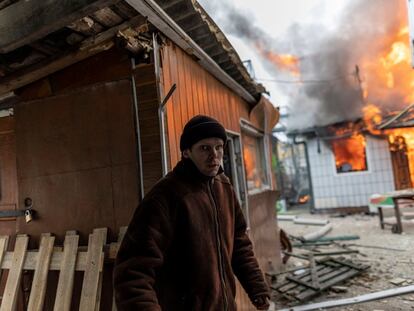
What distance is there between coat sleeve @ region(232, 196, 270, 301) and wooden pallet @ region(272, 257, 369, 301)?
329 cm

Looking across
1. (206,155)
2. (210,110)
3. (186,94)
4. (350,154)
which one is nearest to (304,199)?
(350,154)

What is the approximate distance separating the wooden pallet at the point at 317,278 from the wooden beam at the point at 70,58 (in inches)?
182

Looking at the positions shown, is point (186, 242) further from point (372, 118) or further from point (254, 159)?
point (372, 118)

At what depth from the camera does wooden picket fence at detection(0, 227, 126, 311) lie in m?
2.36

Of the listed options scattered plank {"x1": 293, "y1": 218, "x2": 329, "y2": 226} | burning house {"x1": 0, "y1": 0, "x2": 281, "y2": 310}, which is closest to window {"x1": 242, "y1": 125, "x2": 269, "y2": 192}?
burning house {"x1": 0, "y1": 0, "x2": 281, "y2": 310}

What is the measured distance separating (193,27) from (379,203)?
9338mm

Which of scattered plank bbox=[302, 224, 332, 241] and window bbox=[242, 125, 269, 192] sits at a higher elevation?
window bbox=[242, 125, 269, 192]

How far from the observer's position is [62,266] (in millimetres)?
2496

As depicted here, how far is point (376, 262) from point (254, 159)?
11.4 ft

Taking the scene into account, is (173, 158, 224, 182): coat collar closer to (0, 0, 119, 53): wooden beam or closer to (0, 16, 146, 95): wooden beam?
(0, 0, 119, 53): wooden beam

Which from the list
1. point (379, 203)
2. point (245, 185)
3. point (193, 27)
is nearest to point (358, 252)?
point (379, 203)

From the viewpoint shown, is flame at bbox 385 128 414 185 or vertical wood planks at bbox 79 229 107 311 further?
flame at bbox 385 128 414 185

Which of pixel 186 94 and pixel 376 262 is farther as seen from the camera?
pixel 376 262

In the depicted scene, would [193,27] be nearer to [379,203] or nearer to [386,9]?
[379,203]
